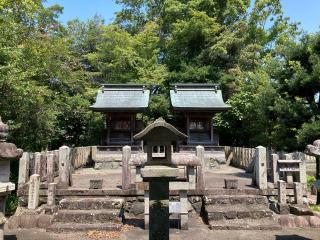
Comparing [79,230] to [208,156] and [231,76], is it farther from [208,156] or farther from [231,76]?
[231,76]

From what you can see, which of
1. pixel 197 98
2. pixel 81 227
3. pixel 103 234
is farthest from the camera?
pixel 197 98

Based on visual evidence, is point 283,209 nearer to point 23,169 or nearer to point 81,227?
point 81,227

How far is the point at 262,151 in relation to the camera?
34.8 feet

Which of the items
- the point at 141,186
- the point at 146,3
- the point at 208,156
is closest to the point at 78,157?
the point at 208,156

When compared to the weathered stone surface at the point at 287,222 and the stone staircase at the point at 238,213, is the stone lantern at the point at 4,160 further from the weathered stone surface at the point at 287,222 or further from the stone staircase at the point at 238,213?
the weathered stone surface at the point at 287,222

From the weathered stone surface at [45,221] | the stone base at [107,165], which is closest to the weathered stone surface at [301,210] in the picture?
the weathered stone surface at [45,221]

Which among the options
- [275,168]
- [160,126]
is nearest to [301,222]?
[275,168]

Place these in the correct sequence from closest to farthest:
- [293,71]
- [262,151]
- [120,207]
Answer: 1. [120,207]
2. [262,151]
3. [293,71]

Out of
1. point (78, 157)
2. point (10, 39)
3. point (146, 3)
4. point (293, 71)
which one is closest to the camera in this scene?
point (10, 39)

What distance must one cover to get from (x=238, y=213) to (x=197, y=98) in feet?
46.5

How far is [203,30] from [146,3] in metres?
11.8

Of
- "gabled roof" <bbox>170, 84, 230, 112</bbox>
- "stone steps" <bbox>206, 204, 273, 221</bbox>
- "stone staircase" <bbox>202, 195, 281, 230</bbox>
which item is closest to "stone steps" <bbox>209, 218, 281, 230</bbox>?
"stone staircase" <bbox>202, 195, 281, 230</bbox>

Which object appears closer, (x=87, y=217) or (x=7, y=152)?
(x=7, y=152)

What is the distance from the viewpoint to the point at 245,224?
9.23 m
